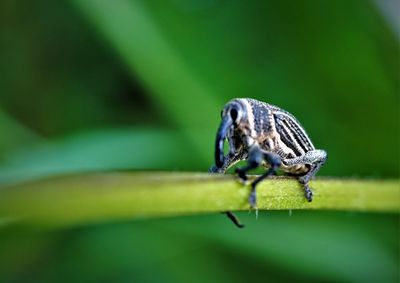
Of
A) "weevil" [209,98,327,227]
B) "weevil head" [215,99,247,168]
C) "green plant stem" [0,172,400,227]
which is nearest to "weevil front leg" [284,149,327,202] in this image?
"weevil" [209,98,327,227]

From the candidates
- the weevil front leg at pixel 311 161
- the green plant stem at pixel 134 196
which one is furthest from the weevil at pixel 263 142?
the green plant stem at pixel 134 196

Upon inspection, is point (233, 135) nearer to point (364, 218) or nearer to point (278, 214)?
point (278, 214)

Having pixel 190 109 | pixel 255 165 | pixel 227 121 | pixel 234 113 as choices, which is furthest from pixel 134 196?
pixel 190 109

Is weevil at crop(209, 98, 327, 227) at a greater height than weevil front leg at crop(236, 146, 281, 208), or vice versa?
weevil at crop(209, 98, 327, 227)

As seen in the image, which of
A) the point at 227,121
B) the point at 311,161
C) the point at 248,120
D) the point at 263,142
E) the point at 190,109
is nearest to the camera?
the point at 227,121

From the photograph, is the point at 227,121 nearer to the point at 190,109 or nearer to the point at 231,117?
the point at 231,117

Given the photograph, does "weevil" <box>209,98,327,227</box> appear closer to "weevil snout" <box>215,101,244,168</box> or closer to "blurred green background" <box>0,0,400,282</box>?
"weevil snout" <box>215,101,244,168</box>

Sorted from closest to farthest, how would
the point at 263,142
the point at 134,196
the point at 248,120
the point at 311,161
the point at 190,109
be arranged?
the point at 134,196
the point at 248,120
the point at 263,142
the point at 311,161
the point at 190,109
